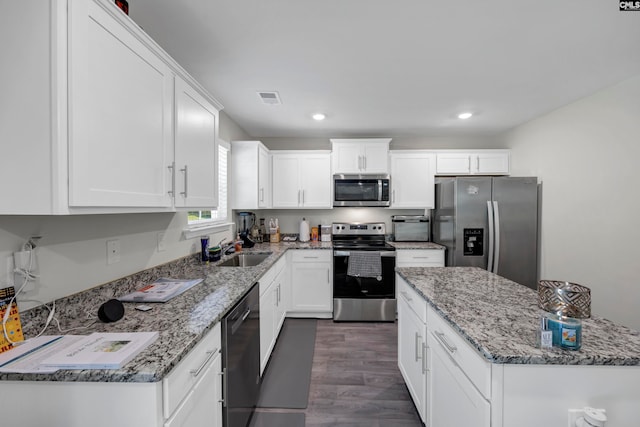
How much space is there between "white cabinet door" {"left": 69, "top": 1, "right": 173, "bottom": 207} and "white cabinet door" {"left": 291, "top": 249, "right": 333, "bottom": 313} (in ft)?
7.19

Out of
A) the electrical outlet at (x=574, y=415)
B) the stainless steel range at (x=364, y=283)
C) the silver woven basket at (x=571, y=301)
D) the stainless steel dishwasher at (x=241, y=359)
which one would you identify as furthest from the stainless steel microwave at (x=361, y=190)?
the electrical outlet at (x=574, y=415)

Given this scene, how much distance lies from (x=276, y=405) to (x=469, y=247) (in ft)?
8.51

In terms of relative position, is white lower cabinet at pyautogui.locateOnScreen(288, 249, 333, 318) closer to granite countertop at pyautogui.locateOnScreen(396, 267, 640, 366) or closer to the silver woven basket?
granite countertop at pyautogui.locateOnScreen(396, 267, 640, 366)

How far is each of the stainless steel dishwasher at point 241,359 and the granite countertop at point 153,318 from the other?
10cm

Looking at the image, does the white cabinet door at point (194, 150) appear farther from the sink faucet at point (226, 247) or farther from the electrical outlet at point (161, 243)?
the sink faucet at point (226, 247)

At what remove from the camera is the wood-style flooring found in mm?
1774

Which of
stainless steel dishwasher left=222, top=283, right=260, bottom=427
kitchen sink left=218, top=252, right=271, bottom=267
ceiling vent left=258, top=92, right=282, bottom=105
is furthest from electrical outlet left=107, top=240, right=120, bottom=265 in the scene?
ceiling vent left=258, top=92, right=282, bottom=105

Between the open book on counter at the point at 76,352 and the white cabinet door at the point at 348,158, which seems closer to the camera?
the open book on counter at the point at 76,352

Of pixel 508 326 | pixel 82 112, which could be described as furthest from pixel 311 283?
pixel 82 112

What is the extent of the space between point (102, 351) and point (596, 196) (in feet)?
12.3

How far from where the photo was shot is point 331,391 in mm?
2027

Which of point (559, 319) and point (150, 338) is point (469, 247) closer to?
point (559, 319)

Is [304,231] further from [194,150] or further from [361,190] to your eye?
[194,150]

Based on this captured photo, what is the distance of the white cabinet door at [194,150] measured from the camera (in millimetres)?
1467
